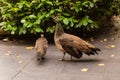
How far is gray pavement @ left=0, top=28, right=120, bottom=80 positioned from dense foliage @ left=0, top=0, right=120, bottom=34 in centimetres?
61

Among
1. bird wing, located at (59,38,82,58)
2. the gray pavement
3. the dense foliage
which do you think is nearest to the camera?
the gray pavement

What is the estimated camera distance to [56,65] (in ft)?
24.9

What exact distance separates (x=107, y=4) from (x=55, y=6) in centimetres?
210

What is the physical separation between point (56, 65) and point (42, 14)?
2.18 metres

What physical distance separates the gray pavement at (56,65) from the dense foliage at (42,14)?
0.61 metres

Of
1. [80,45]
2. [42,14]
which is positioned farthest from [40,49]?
[42,14]

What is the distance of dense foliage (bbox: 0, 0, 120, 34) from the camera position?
9195 mm

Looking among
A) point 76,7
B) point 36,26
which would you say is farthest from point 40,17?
point 76,7

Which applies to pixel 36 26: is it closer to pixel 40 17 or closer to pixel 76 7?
pixel 40 17

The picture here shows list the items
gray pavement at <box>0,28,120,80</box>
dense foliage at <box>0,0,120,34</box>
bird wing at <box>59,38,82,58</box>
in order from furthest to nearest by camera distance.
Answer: dense foliage at <box>0,0,120,34</box>, bird wing at <box>59,38,82,58</box>, gray pavement at <box>0,28,120,80</box>

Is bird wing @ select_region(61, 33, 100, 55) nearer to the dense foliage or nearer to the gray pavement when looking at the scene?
the gray pavement

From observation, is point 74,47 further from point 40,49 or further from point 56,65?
point 40,49

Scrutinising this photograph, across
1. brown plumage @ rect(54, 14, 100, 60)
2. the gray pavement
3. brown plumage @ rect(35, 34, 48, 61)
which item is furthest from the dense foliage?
brown plumage @ rect(54, 14, 100, 60)

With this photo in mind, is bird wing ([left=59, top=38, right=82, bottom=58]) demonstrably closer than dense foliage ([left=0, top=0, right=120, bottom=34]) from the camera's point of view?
Yes
